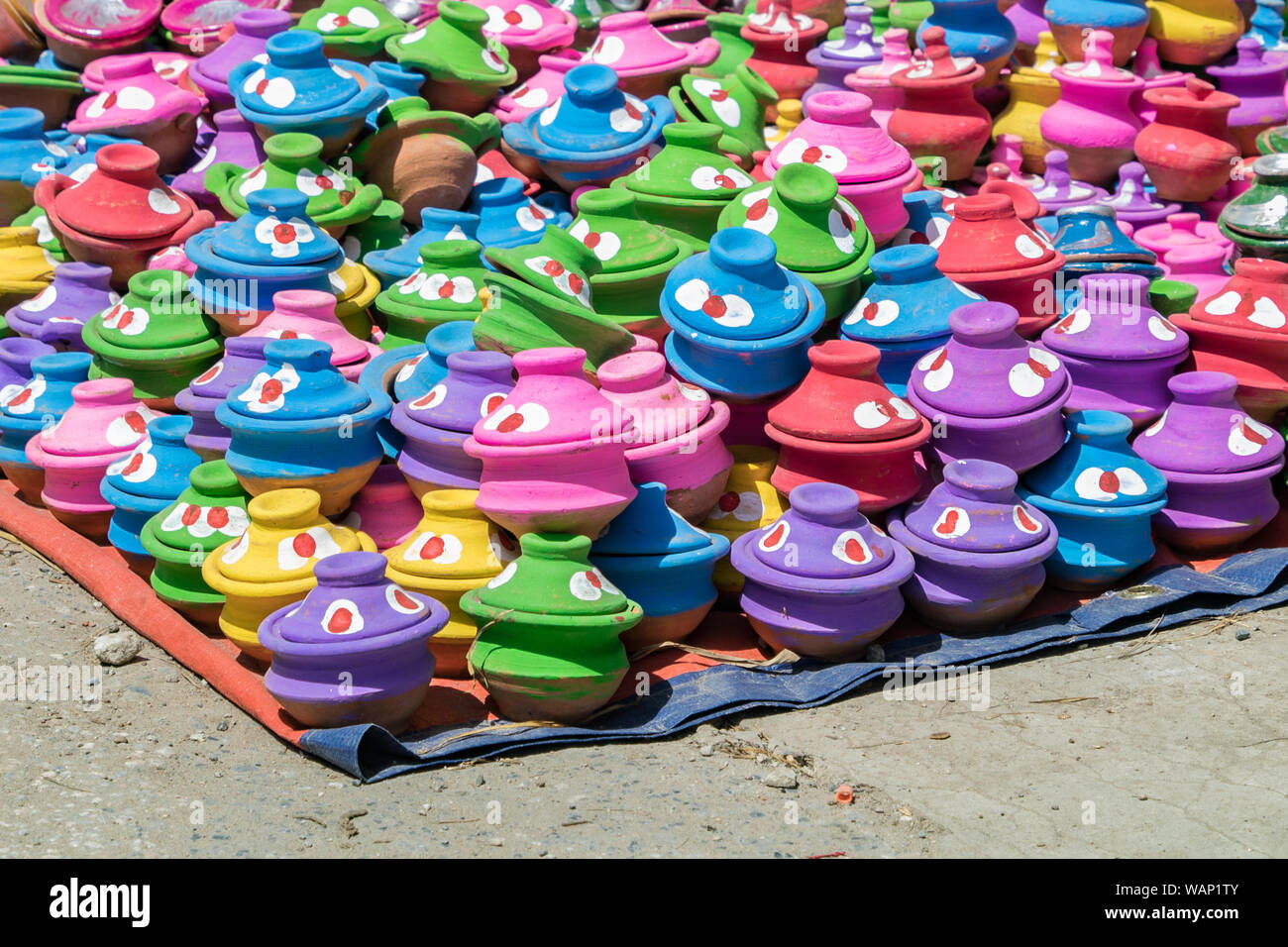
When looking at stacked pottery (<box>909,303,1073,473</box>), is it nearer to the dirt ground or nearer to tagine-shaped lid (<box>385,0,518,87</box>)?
the dirt ground

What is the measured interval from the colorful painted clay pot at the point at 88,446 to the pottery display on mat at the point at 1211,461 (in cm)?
346

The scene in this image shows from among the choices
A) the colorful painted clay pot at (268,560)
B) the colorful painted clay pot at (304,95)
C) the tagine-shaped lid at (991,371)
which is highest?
the colorful painted clay pot at (304,95)

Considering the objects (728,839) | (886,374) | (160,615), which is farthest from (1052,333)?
(160,615)

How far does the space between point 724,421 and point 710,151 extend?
1.43m

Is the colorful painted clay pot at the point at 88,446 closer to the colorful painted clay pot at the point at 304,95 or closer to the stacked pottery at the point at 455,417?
the stacked pottery at the point at 455,417

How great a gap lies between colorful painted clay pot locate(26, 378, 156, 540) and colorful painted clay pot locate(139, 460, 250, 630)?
578mm

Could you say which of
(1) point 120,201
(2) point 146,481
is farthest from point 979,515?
(1) point 120,201

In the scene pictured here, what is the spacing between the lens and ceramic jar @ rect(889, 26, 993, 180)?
255 inches

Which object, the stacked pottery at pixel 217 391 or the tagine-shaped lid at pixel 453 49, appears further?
the tagine-shaped lid at pixel 453 49

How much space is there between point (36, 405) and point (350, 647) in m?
2.21

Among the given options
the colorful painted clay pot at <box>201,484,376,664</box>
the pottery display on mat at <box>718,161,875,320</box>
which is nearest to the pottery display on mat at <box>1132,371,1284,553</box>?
the pottery display on mat at <box>718,161,875,320</box>

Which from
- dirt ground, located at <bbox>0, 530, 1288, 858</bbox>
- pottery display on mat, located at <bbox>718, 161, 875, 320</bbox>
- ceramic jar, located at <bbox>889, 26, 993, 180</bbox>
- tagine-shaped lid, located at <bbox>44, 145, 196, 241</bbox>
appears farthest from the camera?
ceramic jar, located at <bbox>889, 26, 993, 180</bbox>

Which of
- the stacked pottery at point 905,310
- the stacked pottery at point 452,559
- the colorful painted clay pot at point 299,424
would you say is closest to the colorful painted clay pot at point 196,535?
the colorful painted clay pot at point 299,424

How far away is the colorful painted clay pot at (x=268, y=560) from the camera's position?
4.46m
